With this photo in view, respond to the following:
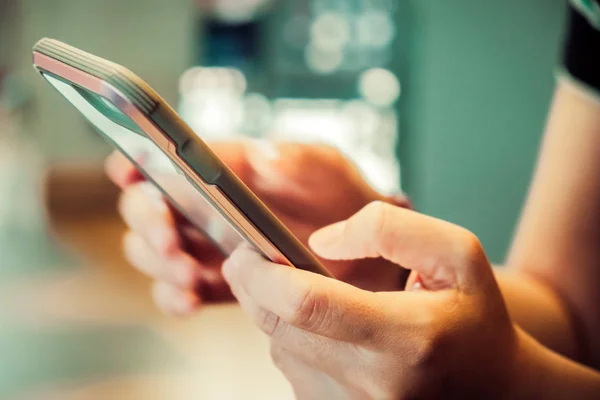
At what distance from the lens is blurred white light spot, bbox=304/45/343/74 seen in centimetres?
261

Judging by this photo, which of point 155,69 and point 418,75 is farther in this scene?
point 155,69

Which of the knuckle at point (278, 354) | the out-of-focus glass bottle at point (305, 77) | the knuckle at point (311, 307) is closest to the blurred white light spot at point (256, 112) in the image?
the out-of-focus glass bottle at point (305, 77)

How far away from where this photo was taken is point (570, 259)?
20.6 inches

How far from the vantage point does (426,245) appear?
312mm

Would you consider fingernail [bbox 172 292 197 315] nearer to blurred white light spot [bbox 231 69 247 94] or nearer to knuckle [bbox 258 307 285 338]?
knuckle [bbox 258 307 285 338]

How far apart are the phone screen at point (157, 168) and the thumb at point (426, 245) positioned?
0.07 m

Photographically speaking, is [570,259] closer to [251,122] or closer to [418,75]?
[418,75]

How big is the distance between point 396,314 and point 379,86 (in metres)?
2.31

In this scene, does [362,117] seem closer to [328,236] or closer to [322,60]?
[322,60]

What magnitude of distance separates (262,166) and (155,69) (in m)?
2.86

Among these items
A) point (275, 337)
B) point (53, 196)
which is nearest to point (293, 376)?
point (275, 337)

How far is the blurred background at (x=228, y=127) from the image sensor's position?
2.81ft

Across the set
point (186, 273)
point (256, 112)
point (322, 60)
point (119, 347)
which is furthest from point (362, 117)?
point (186, 273)

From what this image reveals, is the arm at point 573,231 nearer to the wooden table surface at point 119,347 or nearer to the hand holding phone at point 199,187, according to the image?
the hand holding phone at point 199,187
